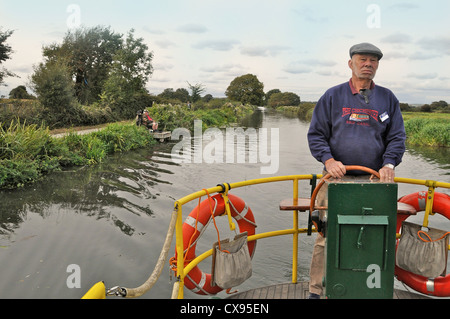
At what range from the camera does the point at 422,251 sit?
352 centimetres

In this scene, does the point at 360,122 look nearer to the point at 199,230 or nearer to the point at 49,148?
the point at 199,230

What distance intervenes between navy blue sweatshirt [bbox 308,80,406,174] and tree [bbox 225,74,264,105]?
101289mm

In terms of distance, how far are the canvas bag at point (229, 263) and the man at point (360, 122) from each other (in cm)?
68

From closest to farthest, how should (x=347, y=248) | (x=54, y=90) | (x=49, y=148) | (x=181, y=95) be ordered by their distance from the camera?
1. (x=347, y=248)
2. (x=49, y=148)
3. (x=54, y=90)
4. (x=181, y=95)

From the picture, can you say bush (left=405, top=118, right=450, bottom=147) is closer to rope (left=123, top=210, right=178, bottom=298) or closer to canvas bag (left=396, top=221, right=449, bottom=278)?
canvas bag (left=396, top=221, right=449, bottom=278)

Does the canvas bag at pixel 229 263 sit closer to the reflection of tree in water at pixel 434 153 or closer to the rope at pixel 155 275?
the rope at pixel 155 275

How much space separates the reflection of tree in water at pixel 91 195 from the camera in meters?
9.29

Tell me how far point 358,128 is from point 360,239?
1.01 m

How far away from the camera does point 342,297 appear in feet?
9.33

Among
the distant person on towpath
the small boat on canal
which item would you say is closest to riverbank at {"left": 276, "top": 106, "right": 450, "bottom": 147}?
the distant person on towpath

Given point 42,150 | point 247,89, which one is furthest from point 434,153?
point 247,89

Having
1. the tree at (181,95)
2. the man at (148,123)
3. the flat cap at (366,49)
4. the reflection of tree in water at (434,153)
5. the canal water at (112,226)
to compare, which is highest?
the tree at (181,95)

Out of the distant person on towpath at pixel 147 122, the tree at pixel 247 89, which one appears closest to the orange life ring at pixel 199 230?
the distant person on towpath at pixel 147 122

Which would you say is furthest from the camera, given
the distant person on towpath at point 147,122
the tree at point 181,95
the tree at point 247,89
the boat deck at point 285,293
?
the tree at point 247,89
